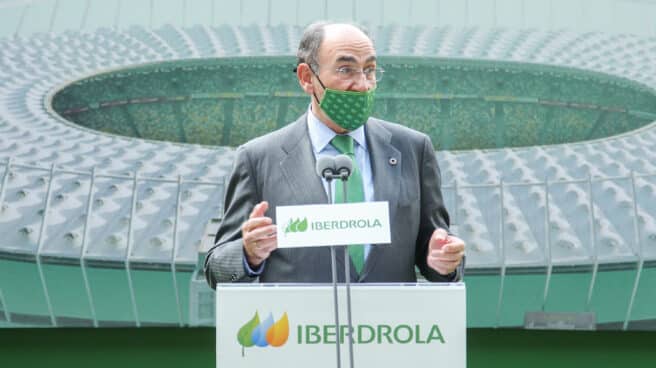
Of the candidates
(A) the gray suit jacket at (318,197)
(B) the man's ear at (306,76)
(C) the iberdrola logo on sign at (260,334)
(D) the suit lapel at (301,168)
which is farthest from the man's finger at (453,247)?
(B) the man's ear at (306,76)

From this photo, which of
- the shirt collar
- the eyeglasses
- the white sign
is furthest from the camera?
the shirt collar

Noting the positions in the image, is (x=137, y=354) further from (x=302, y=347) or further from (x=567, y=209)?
(x=567, y=209)

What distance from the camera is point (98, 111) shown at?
13953 millimetres

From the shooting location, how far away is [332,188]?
2.71 metres

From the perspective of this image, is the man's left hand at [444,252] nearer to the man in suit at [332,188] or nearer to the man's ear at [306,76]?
the man in suit at [332,188]

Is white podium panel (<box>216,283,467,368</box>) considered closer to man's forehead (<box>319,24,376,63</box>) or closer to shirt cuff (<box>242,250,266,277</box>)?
shirt cuff (<box>242,250,266,277</box>)

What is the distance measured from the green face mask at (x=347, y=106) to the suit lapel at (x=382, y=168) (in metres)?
0.13

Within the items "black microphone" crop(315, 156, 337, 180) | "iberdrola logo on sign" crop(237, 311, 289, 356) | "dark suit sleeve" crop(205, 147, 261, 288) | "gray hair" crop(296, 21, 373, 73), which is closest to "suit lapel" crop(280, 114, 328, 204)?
"dark suit sleeve" crop(205, 147, 261, 288)

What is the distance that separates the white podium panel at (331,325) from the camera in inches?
91.8

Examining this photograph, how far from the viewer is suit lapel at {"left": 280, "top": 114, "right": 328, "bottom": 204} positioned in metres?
2.71

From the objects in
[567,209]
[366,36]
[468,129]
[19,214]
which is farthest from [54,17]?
[366,36]

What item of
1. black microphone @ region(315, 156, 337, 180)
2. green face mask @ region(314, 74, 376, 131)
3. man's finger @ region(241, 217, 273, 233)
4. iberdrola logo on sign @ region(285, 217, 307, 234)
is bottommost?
man's finger @ region(241, 217, 273, 233)

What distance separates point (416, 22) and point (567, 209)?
384 inches

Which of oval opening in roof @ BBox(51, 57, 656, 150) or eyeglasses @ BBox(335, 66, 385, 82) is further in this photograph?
oval opening in roof @ BBox(51, 57, 656, 150)
